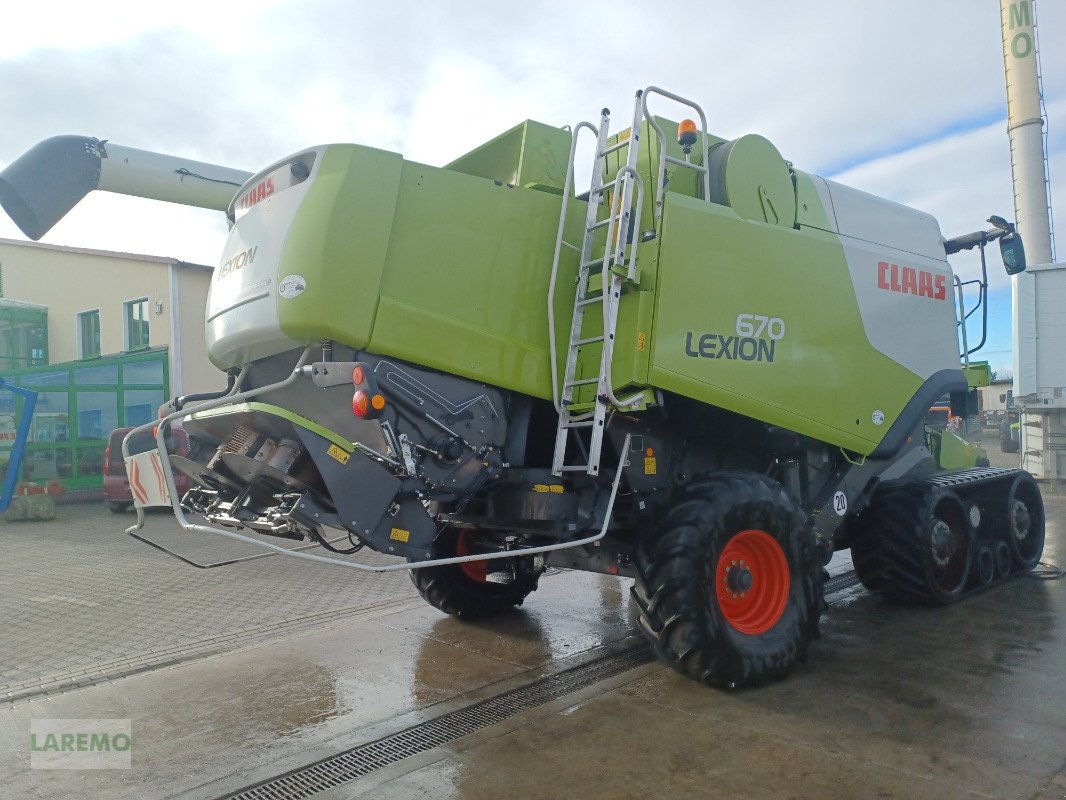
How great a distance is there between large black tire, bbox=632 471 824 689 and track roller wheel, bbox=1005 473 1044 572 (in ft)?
11.0

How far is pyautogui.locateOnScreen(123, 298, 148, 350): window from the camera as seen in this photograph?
18109 mm

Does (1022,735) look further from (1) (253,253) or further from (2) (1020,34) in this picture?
(2) (1020,34)

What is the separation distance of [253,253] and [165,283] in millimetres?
14368

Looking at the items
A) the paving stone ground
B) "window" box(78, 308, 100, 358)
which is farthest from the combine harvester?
"window" box(78, 308, 100, 358)

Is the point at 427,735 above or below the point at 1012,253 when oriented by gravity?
below

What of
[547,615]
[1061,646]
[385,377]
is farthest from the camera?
[547,615]

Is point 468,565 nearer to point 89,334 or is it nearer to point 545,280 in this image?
point 545,280

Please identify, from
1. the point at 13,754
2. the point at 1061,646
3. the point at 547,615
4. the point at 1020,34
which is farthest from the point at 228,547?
the point at 1020,34

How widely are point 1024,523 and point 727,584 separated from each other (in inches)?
171

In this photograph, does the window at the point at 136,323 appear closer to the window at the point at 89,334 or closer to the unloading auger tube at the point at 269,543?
the window at the point at 89,334

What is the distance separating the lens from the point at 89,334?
20109 mm

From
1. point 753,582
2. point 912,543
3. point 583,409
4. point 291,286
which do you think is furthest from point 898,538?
point 291,286

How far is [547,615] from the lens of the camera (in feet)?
20.9

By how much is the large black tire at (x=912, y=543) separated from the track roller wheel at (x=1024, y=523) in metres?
1.00
